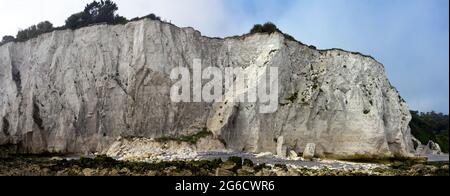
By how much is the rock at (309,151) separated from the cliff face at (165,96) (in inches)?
89.3

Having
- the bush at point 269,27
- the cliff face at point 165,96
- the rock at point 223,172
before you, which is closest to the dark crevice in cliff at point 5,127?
the cliff face at point 165,96

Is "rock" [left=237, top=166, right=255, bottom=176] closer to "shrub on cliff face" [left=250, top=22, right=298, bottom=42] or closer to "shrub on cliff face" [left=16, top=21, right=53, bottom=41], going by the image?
"shrub on cliff face" [left=250, top=22, right=298, bottom=42]

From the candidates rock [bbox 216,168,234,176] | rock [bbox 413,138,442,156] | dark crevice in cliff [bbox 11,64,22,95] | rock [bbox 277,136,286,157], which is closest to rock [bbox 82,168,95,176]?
rock [bbox 216,168,234,176]

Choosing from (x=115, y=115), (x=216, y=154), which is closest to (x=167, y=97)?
(x=115, y=115)

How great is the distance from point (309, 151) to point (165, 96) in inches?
428

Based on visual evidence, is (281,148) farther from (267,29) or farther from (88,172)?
(88,172)

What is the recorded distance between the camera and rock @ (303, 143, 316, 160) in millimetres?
35312

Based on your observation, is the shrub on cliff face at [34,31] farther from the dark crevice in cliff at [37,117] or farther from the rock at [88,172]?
the rock at [88,172]

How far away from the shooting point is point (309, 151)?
35.8m

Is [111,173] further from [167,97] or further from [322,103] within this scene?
[322,103]

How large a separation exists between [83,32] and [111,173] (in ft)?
66.6

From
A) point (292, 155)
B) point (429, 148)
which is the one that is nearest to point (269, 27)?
point (292, 155)

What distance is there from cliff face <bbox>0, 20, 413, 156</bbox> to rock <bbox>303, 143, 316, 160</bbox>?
89.3 inches
